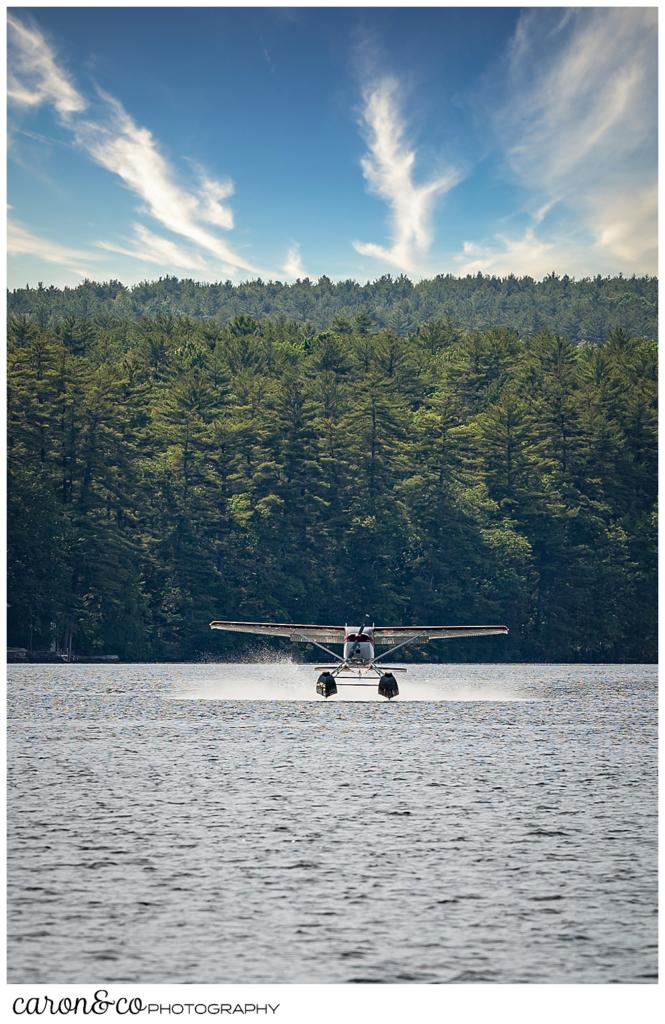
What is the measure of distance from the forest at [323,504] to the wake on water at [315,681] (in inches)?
384

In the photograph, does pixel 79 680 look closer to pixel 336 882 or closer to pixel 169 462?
pixel 169 462

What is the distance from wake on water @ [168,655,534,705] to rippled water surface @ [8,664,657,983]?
47.0 ft

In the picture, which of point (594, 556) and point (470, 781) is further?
point (594, 556)

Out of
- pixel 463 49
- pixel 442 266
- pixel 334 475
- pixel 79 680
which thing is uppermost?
pixel 463 49

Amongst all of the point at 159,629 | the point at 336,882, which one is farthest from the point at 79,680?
the point at 336,882

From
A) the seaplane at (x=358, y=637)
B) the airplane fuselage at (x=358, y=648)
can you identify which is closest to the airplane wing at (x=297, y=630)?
the seaplane at (x=358, y=637)

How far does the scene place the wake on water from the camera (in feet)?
197

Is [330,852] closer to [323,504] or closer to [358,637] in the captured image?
[358,637]

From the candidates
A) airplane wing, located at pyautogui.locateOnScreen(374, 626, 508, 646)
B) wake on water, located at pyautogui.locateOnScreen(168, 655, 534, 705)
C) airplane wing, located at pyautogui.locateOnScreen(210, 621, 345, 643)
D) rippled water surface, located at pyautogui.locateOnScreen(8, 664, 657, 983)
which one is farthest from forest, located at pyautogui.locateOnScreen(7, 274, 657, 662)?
rippled water surface, located at pyautogui.locateOnScreen(8, 664, 657, 983)

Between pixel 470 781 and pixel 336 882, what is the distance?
1149 cm

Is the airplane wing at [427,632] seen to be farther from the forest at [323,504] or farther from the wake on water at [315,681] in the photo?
the forest at [323,504]

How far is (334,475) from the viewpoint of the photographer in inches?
4390

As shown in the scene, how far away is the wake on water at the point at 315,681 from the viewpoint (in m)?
60.0

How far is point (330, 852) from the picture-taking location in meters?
20.7
